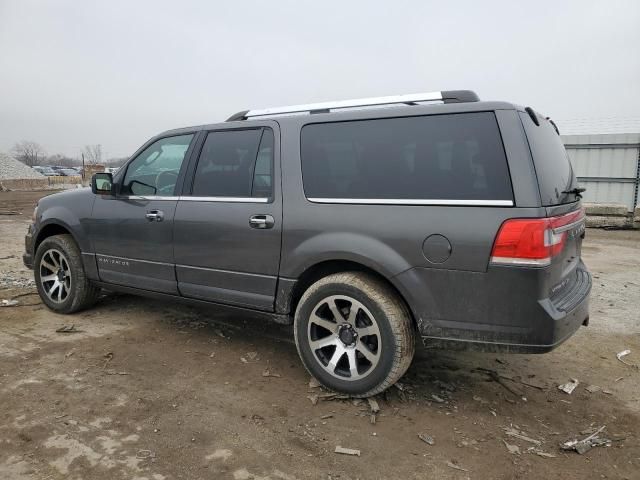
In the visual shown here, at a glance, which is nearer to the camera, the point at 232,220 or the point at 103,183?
the point at 232,220

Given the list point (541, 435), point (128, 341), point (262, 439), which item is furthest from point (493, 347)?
point (128, 341)

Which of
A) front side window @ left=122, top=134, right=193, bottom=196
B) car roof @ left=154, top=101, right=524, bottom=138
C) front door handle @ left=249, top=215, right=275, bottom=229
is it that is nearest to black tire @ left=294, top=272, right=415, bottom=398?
front door handle @ left=249, top=215, right=275, bottom=229

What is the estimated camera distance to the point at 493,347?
2814 millimetres

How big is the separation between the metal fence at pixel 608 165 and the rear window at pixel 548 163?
10699 millimetres

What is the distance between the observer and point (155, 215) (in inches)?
160

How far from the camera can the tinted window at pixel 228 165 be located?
369cm

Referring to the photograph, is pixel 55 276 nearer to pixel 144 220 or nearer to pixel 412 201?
pixel 144 220

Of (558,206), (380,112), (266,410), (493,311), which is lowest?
(266,410)

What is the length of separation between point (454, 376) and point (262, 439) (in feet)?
5.29

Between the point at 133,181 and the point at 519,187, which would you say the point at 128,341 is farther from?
the point at 519,187

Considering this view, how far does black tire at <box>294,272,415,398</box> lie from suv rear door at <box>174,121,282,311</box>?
40cm

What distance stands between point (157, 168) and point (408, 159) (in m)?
2.39

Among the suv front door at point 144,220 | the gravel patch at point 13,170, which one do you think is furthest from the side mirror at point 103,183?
the gravel patch at point 13,170

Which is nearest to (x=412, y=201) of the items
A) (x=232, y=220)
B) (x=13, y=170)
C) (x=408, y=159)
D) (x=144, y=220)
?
(x=408, y=159)
